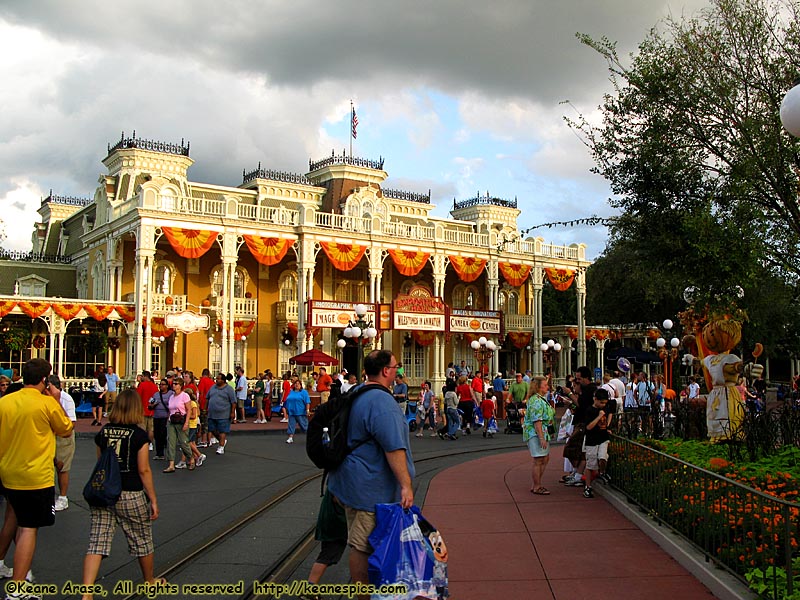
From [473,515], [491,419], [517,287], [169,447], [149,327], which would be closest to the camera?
[473,515]

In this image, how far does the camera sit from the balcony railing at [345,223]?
34.1m

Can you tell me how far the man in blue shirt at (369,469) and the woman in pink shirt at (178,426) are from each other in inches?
348

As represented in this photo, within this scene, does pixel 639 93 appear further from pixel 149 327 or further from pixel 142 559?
pixel 149 327

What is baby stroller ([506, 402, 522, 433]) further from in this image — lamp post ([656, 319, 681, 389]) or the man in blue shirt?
the man in blue shirt

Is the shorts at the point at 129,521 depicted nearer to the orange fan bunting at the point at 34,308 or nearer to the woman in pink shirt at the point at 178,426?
the woman in pink shirt at the point at 178,426

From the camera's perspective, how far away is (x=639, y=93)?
39.6 feet

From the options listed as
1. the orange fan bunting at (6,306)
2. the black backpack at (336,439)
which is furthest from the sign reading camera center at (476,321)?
the black backpack at (336,439)

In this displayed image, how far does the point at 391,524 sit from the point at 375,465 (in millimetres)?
429

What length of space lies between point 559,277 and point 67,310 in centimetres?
2311

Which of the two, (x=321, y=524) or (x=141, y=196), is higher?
(x=141, y=196)

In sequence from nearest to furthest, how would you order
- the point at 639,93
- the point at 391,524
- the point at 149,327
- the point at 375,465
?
the point at 391,524
the point at 375,465
the point at 639,93
the point at 149,327

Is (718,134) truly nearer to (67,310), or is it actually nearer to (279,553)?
(279,553)

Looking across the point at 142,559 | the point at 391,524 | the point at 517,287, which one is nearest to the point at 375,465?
the point at 391,524

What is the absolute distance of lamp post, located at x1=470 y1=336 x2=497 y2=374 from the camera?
31.7 m
